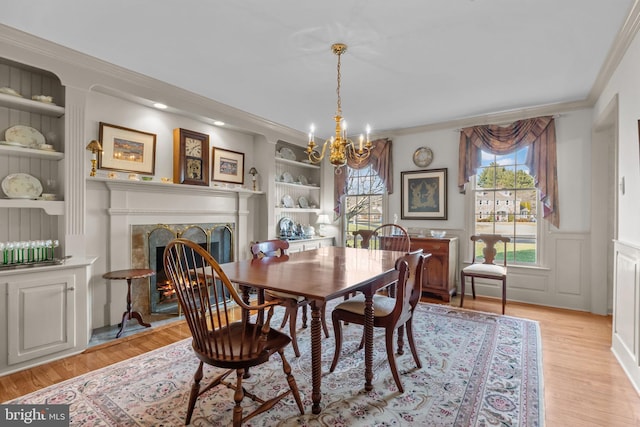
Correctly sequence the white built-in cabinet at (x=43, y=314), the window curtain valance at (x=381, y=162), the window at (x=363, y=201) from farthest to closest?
the window at (x=363, y=201) < the window curtain valance at (x=381, y=162) < the white built-in cabinet at (x=43, y=314)

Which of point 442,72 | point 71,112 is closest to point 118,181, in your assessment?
point 71,112

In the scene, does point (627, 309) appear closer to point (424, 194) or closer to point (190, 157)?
point (424, 194)

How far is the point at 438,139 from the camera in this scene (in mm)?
5023

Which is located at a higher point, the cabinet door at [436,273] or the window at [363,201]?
the window at [363,201]

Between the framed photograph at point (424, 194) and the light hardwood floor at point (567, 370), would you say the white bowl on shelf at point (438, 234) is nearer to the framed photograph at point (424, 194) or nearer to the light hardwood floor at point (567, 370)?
the framed photograph at point (424, 194)

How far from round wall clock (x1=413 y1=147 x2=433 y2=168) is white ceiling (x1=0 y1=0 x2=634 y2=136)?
4.12ft

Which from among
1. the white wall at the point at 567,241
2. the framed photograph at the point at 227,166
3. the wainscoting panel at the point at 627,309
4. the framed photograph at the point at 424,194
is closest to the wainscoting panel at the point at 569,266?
the white wall at the point at 567,241

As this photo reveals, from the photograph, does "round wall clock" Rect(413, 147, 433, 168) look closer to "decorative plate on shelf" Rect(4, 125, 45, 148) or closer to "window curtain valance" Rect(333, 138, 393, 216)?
"window curtain valance" Rect(333, 138, 393, 216)

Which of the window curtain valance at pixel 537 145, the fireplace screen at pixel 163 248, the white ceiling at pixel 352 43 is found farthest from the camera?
the window curtain valance at pixel 537 145

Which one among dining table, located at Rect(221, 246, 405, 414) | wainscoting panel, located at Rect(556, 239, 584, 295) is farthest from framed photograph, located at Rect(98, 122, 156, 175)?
wainscoting panel, located at Rect(556, 239, 584, 295)

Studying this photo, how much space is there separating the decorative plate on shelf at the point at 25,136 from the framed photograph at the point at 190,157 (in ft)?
4.18

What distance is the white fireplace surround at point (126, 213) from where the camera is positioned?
10.8 feet

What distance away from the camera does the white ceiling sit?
7.16 feet

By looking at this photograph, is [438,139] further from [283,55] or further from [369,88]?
[283,55]
